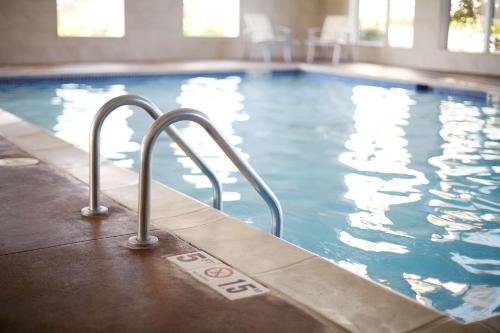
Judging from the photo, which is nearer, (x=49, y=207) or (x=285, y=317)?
(x=285, y=317)

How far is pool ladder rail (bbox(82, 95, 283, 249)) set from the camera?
220 cm

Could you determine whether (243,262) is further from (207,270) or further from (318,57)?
(318,57)

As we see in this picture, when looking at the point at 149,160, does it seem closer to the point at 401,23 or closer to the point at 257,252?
the point at 257,252

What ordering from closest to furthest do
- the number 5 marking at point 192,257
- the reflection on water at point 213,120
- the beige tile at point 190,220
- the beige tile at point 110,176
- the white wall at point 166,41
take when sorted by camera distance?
the number 5 marking at point 192,257
the beige tile at point 190,220
the beige tile at point 110,176
the reflection on water at point 213,120
the white wall at point 166,41

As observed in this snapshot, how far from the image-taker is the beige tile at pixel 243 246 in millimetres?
2312

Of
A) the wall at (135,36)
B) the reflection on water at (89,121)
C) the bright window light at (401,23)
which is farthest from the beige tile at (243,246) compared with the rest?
the bright window light at (401,23)

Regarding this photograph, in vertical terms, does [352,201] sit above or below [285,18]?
below

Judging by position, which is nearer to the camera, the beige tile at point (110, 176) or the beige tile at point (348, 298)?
the beige tile at point (348, 298)

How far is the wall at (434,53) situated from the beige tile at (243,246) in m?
9.21

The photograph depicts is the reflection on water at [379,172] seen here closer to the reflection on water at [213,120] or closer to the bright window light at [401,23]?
the reflection on water at [213,120]

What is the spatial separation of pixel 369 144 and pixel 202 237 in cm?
371

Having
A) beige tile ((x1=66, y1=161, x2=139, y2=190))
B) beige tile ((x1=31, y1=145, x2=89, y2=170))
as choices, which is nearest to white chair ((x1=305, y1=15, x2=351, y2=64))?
beige tile ((x1=31, y1=145, x2=89, y2=170))

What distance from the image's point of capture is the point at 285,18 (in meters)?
14.2

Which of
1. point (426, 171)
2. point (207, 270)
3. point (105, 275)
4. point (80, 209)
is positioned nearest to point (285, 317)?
point (207, 270)
